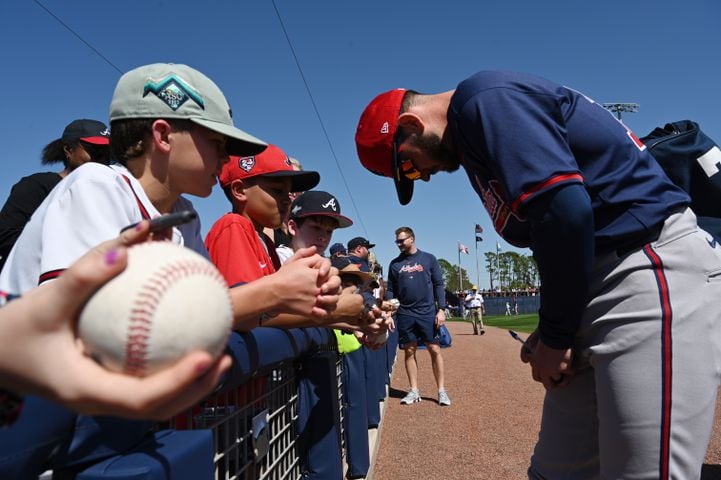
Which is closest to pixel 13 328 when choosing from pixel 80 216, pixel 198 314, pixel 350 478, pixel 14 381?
pixel 14 381

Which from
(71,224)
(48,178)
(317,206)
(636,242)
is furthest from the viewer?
(317,206)

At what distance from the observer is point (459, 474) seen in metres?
4.07

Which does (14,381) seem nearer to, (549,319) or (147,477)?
(147,477)

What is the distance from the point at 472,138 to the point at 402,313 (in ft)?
18.1

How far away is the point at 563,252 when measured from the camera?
152 cm

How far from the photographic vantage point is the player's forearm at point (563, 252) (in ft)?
4.87

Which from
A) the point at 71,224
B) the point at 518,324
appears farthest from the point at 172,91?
the point at 518,324

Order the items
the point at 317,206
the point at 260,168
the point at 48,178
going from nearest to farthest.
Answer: the point at 260,168 < the point at 48,178 < the point at 317,206

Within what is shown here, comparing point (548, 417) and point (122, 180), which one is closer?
point (122, 180)

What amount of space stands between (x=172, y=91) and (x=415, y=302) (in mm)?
5662

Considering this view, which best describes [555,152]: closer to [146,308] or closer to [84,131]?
[146,308]

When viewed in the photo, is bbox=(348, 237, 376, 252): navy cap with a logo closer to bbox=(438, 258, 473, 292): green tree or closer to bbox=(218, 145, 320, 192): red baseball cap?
bbox=(218, 145, 320, 192): red baseball cap

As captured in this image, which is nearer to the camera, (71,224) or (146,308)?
(146,308)

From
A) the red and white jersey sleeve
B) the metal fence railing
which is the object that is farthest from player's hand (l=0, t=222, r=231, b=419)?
the red and white jersey sleeve
